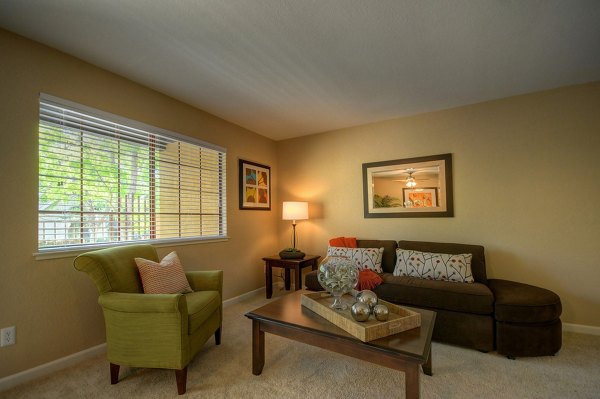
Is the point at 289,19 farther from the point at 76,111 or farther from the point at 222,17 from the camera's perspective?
the point at 76,111

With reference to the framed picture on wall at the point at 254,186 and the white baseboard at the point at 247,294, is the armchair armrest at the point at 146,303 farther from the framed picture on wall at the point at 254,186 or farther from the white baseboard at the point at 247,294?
the framed picture on wall at the point at 254,186

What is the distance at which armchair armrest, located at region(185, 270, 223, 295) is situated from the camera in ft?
7.93

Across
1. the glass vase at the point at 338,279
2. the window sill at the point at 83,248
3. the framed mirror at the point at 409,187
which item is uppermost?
the framed mirror at the point at 409,187

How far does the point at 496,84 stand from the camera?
2.65 metres

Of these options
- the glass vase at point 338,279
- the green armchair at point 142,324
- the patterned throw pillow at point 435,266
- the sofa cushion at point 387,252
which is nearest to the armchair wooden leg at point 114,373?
the green armchair at point 142,324

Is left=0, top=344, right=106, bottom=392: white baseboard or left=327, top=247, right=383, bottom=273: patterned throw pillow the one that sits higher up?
left=327, top=247, right=383, bottom=273: patterned throw pillow

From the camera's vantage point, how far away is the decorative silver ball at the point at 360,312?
1580 millimetres

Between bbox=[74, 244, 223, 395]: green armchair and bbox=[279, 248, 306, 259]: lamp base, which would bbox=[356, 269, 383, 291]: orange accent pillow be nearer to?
bbox=[279, 248, 306, 259]: lamp base

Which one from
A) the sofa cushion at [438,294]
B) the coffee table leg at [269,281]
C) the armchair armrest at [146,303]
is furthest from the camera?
the coffee table leg at [269,281]

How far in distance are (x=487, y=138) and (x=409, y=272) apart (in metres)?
1.75

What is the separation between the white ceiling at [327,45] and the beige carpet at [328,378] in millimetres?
2394

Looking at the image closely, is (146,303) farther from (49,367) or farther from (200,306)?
(49,367)

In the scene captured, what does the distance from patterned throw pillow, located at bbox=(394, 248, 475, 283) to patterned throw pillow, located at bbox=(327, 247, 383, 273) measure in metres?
0.23

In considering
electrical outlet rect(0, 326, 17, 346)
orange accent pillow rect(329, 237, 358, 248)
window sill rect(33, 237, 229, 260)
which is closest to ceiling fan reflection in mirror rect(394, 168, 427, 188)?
orange accent pillow rect(329, 237, 358, 248)
